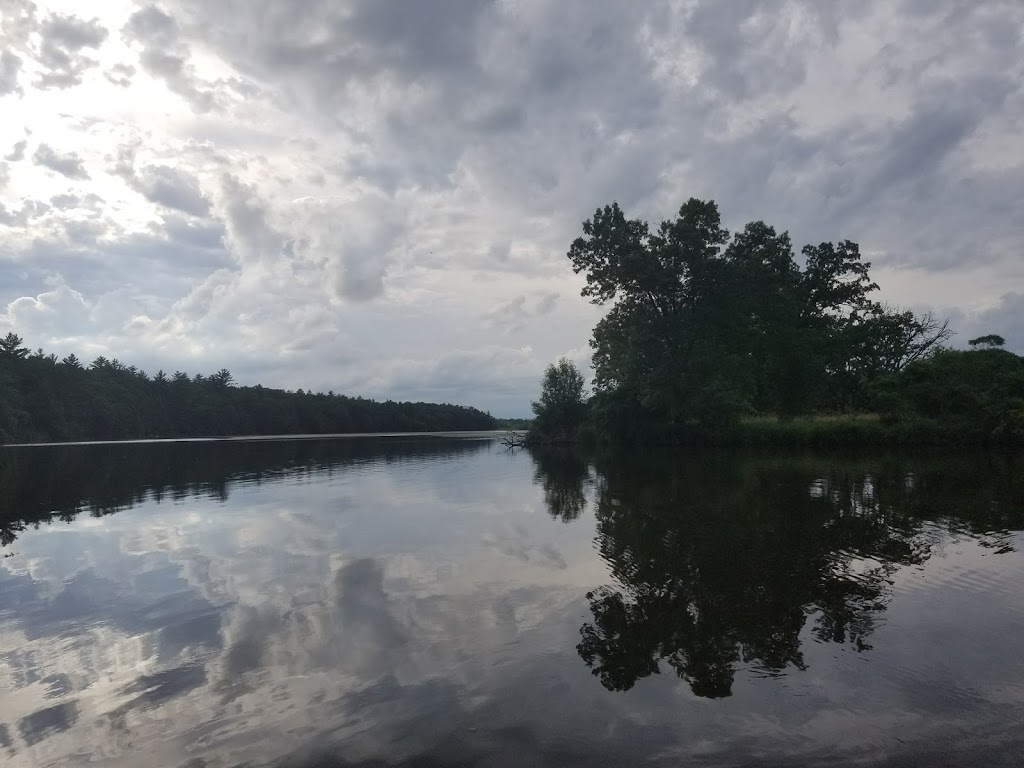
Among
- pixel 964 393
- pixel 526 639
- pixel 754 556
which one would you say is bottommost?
pixel 526 639

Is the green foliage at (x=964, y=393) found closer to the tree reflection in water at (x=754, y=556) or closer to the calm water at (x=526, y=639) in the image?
the tree reflection in water at (x=754, y=556)

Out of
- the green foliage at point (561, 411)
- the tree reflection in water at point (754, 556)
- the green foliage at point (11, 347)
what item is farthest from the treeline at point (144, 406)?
the tree reflection in water at point (754, 556)

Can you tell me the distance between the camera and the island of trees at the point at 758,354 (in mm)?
48938

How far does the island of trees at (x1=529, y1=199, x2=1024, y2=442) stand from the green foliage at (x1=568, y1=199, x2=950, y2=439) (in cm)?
13

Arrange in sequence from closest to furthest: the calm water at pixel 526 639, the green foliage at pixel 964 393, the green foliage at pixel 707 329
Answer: the calm water at pixel 526 639 → the green foliage at pixel 964 393 → the green foliage at pixel 707 329

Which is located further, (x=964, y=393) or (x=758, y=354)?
(x=758, y=354)

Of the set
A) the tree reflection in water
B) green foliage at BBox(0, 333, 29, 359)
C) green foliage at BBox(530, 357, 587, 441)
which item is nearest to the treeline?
green foliage at BBox(0, 333, 29, 359)

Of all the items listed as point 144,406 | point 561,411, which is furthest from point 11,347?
point 561,411

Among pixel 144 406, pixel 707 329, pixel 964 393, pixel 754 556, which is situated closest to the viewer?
pixel 754 556

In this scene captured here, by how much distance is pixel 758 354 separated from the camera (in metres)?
66.3

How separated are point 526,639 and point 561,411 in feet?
262

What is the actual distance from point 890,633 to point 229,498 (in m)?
25.7

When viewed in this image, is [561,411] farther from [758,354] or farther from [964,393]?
[964,393]

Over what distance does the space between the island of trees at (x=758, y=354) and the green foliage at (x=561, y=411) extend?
15447 millimetres
